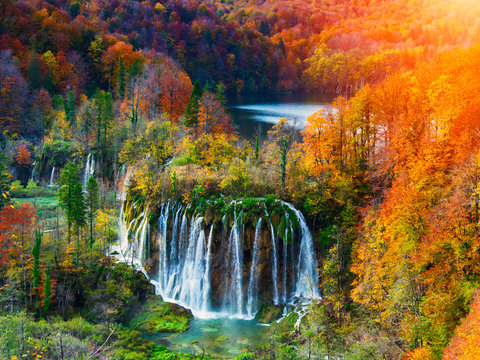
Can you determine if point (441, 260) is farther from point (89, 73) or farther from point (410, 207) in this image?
point (89, 73)

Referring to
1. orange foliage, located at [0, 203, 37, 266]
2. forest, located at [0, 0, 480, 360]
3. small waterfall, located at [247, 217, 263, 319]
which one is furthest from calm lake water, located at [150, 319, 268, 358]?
orange foliage, located at [0, 203, 37, 266]

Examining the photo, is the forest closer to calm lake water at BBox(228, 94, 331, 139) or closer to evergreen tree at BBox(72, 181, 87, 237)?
evergreen tree at BBox(72, 181, 87, 237)

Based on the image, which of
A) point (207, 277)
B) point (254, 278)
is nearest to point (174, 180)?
point (207, 277)

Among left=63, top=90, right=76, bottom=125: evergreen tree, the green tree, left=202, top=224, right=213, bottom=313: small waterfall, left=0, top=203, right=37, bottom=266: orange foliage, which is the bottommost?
left=202, top=224, right=213, bottom=313: small waterfall

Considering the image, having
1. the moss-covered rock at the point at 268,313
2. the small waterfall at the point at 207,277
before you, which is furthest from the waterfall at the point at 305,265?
the small waterfall at the point at 207,277

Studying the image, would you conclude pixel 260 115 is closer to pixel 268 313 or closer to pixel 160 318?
pixel 268 313

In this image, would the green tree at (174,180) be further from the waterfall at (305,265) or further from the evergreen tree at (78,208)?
the waterfall at (305,265)

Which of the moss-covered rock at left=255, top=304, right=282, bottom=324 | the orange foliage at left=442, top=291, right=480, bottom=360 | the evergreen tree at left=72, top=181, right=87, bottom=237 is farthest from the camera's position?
the evergreen tree at left=72, top=181, right=87, bottom=237
